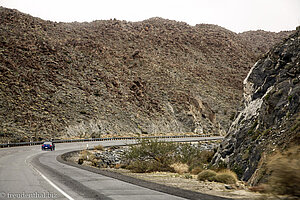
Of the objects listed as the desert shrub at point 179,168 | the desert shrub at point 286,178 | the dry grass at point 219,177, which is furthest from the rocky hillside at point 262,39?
the desert shrub at point 286,178

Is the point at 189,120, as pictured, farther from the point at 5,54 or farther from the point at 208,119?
the point at 5,54

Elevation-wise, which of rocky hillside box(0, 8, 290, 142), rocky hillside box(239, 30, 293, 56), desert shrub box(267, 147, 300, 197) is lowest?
desert shrub box(267, 147, 300, 197)

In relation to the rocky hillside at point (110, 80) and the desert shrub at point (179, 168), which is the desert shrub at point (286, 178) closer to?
the desert shrub at point (179, 168)

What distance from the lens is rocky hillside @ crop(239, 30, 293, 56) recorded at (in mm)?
125250

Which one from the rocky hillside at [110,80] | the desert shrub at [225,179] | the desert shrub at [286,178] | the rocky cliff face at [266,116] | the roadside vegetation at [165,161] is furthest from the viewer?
the rocky hillside at [110,80]

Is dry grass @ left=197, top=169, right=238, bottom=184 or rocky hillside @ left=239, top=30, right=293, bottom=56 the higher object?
rocky hillside @ left=239, top=30, right=293, bottom=56

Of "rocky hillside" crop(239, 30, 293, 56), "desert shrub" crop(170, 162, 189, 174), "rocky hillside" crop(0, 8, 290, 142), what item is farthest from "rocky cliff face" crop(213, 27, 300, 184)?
"rocky hillside" crop(239, 30, 293, 56)

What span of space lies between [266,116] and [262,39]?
130m

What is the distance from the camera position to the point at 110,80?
69312 millimetres

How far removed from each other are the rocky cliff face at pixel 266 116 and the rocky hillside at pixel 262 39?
346 ft

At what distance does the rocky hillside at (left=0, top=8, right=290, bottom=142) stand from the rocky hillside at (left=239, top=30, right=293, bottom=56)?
1718 cm

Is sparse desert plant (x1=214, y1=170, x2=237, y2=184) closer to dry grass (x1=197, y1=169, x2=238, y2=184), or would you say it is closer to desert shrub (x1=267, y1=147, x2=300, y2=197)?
dry grass (x1=197, y1=169, x2=238, y2=184)

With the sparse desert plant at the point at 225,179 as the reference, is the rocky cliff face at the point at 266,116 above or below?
above

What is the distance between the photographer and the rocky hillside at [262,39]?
411 ft
